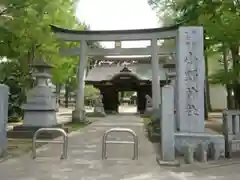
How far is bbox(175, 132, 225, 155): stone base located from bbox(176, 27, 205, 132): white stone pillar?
1.84ft

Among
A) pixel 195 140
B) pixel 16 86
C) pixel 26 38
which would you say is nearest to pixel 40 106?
pixel 26 38

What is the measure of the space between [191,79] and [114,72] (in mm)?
24426

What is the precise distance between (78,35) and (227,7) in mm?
11978

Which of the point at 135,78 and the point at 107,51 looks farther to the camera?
the point at 135,78

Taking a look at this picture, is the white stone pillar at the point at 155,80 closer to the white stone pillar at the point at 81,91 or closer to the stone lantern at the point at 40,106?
the white stone pillar at the point at 81,91

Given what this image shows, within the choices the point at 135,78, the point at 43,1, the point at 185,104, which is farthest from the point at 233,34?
the point at 135,78

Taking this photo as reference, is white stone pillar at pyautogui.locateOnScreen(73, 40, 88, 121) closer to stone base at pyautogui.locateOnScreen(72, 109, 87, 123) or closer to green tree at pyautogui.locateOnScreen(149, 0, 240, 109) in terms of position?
stone base at pyautogui.locateOnScreen(72, 109, 87, 123)

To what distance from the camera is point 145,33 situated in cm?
2136

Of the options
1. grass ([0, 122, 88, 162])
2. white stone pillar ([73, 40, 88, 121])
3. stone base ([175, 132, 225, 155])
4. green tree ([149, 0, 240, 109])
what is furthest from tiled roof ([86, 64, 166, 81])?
stone base ([175, 132, 225, 155])

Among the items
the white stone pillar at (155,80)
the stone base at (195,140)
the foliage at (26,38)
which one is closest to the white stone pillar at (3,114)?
the foliage at (26,38)

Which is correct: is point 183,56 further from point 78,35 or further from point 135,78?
point 135,78

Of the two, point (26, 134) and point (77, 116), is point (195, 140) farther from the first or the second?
point (77, 116)

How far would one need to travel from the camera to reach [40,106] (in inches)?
526

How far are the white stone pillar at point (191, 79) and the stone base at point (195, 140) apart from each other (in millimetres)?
559
